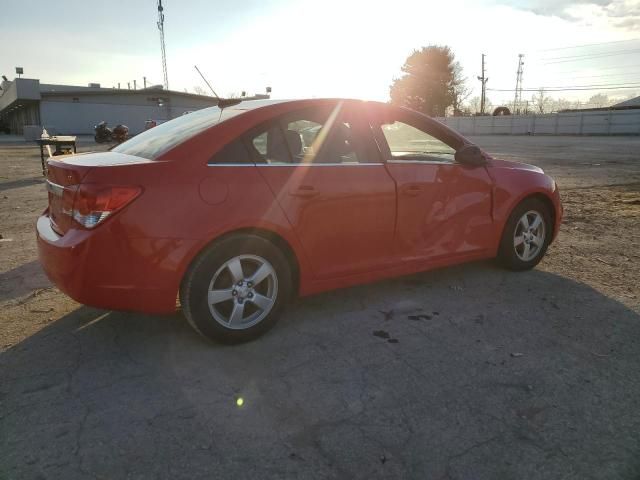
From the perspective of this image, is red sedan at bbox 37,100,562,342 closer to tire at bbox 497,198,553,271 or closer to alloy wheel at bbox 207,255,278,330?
alloy wheel at bbox 207,255,278,330

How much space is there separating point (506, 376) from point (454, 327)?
682 millimetres

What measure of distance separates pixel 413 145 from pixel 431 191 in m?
0.47

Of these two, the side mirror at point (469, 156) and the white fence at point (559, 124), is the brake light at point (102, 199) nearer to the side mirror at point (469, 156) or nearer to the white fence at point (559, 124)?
the side mirror at point (469, 156)

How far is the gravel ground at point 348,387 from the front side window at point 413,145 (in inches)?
44.4

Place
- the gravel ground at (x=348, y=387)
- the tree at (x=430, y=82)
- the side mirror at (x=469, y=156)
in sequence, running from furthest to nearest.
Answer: the tree at (x=430, y=82) → the side mirror at (x=469, y=156) → the gravel ground at (x=348, y=387)

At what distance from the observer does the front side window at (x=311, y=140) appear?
3.20 meters

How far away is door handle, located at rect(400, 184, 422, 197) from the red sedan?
1cm

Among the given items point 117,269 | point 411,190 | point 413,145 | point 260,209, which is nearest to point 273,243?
point 260,209

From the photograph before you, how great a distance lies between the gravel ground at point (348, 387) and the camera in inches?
82.5

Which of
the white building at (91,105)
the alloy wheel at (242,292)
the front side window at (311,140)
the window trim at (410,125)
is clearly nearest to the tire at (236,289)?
the alloy wheel at (242,292)

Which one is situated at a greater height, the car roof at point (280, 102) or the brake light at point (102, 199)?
the car roof at point (280, 102)

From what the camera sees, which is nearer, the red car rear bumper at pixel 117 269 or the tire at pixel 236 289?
the red car rear bumper at pixel 117 269

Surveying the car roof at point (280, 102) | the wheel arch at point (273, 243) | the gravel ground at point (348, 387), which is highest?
the car roof at point (280, 102)

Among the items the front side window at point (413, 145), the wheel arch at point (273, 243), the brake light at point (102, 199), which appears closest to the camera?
the brake light at point (102, 199)
